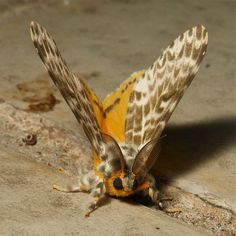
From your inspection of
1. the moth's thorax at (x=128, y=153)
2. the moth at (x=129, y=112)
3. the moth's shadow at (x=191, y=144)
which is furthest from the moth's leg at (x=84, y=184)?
the moth's shadow at (x=191, y=144)

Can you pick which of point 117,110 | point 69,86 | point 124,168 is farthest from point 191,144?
point 69,86

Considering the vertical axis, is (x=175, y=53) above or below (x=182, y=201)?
above

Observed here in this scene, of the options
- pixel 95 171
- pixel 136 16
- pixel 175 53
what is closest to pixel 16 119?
pixel 95 171

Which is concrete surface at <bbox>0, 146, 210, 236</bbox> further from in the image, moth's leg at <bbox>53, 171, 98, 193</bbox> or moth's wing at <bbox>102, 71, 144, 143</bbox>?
moth's wing at <bbox>102, 71, 144, 143</bbox>

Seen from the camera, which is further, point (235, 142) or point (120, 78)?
point (120, 78)

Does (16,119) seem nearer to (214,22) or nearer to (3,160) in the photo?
(3,160)

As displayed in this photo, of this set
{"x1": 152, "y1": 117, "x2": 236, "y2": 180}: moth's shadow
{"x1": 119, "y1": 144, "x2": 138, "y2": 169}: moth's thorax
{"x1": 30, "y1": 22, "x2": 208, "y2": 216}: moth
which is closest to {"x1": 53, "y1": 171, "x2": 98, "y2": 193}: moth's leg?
{"x1": 30, "y1": 22, "x2": 208, "y2": 216}: moth

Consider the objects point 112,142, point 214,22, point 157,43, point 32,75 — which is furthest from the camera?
point 214,22
